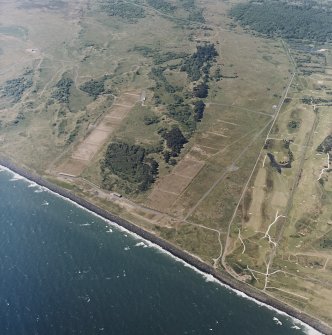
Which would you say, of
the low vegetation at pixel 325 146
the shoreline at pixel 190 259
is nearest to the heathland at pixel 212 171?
the low vegetation at pixel 325 146

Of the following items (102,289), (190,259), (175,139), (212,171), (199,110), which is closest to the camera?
(102,289)

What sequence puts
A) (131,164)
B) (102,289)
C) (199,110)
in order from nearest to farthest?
1. (102,289)
2. (131,164)
3. (199,110)

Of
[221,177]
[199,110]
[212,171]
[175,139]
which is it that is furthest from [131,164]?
[199,110]

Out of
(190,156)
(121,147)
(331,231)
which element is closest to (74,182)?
(121,147)

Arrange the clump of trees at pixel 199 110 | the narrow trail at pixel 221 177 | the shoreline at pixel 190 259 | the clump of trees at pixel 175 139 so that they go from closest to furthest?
1. the shoreline at pixel 190 259
2. the narrow trail at pixel 221 177
3. the clump of trees at pixel 175 139
4. the clump of trees at pixel 199 110

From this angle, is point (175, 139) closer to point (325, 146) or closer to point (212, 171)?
point (212, 171)

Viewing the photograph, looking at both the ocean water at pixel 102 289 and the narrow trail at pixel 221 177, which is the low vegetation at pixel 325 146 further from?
the ocean water at pixel 102 289

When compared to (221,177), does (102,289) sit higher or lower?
higher

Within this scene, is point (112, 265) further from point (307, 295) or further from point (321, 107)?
point (321, 107)
